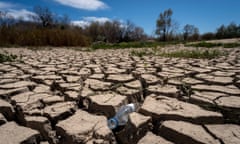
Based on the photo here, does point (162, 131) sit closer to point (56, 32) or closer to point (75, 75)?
point (75, 75)

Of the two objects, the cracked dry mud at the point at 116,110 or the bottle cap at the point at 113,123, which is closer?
the cracked dry mud at the point at 116,110

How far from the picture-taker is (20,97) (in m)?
1.42

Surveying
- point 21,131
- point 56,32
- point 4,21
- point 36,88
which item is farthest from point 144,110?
point 4,21

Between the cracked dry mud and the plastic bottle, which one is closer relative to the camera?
the cracked dry mud

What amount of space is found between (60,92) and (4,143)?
2.60 ft

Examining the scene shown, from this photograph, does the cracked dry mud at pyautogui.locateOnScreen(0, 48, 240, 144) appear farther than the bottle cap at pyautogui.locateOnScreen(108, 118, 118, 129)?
No

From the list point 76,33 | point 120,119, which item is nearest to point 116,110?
point 120,119

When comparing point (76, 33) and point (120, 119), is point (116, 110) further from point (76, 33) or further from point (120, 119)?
point (76, 33)

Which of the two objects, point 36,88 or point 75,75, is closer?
point 36,88

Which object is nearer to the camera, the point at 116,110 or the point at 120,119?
the point at 120,119

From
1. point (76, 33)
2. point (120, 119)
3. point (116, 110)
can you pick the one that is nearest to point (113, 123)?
point (120, 119)

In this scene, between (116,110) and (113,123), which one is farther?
(116,110)

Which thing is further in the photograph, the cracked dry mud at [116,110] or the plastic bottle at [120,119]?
the plastic bottle at [120,119]

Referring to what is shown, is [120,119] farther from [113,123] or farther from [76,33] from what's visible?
[76,33]
